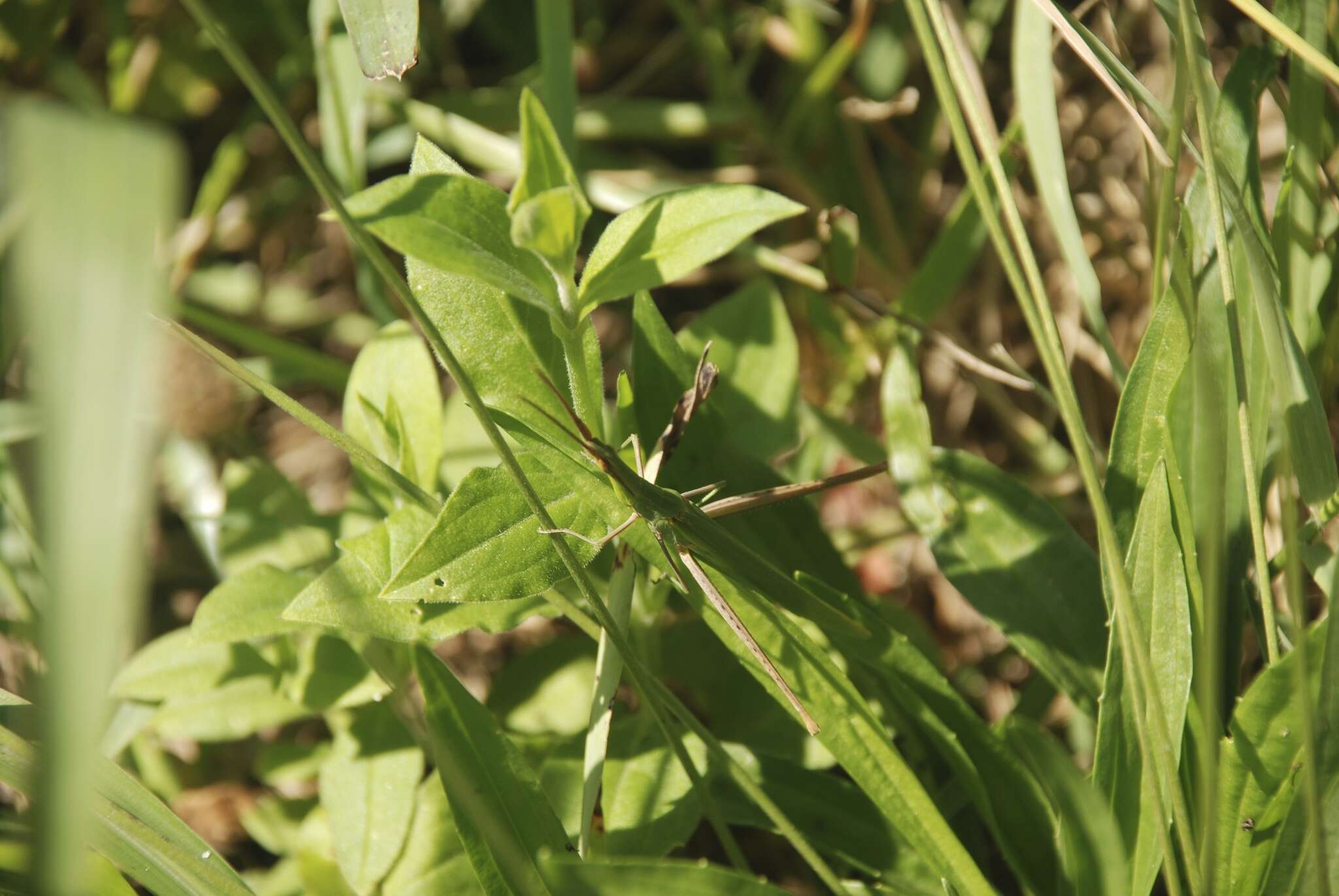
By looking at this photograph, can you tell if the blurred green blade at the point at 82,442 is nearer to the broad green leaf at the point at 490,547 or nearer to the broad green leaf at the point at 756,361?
the broad green leaf at the point at 490,547

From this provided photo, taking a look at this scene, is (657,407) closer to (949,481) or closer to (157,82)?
(949,481)

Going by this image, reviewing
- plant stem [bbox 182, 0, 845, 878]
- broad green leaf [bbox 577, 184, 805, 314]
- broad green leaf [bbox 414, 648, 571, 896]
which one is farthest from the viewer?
broad green leaf [bbox 414, 648, 571, 896]

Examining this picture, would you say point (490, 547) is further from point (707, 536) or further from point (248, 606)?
point (248, 606)

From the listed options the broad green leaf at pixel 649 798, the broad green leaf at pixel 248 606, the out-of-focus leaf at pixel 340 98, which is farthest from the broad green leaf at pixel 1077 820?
the out-of-focus leaf at pixel 340 98

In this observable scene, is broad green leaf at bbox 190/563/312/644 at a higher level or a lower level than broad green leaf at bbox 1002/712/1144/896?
lower

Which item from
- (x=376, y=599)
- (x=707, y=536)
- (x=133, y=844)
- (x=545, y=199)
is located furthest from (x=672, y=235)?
(x=133, y=844)

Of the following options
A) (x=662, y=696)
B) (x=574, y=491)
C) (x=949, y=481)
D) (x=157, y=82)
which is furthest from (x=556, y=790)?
(x=157, y=82)

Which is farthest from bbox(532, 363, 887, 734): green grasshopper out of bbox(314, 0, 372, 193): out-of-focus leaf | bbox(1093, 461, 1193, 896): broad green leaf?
bbox(314, 0, 372, 193): out-of-focus leaf

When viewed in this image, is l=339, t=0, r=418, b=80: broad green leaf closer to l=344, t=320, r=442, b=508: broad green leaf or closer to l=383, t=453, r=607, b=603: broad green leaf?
l=344, t=320, r=442, b=508: broad green leaf
